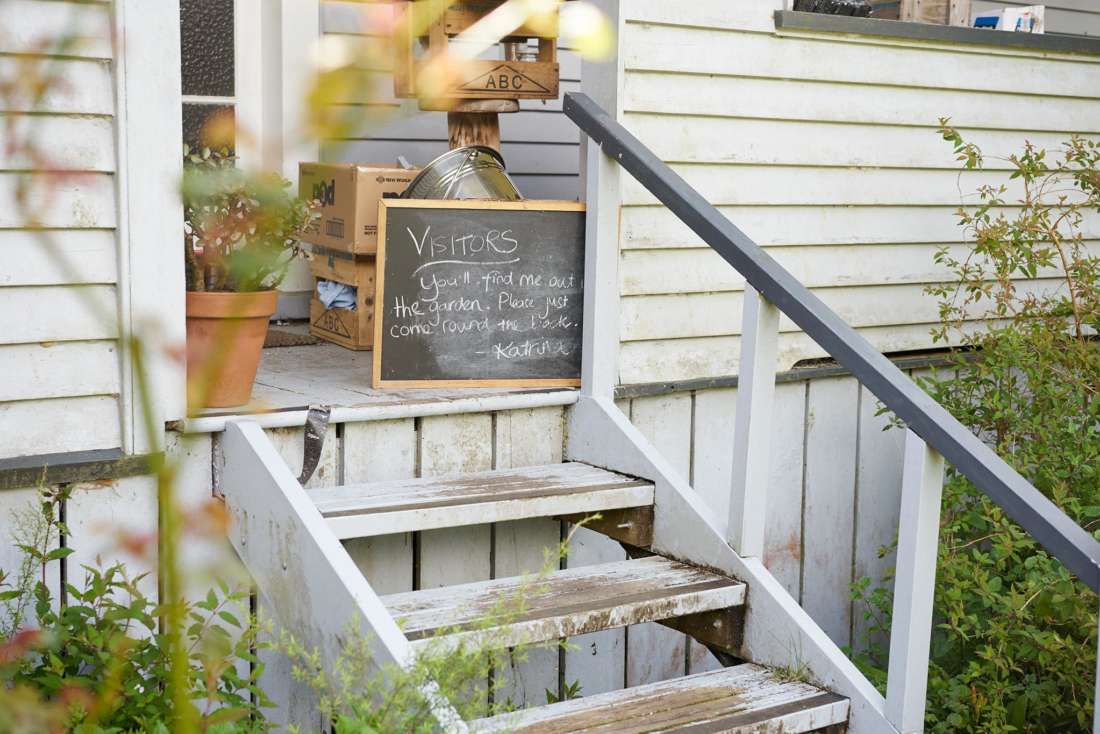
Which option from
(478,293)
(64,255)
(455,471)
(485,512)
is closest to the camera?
(64,255)

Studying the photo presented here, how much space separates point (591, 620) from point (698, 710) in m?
0.28

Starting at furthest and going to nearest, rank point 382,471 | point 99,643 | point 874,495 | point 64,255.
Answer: point 874,495 < point 382,471 < point 64,255 < point 99,643

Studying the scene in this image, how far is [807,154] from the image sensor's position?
386cm

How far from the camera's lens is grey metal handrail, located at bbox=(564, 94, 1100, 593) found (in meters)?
2.27

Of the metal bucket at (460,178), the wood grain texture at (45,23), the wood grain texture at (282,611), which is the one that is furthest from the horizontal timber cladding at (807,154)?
the wood grain texture at (45,23)

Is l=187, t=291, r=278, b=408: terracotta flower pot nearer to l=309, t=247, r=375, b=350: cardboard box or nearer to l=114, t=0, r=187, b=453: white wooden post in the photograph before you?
l=114, t=0, r=187, b=453: white wooden post

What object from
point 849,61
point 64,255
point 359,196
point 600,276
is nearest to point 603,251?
point 600,276

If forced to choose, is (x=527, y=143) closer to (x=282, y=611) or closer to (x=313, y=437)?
(x=313, y=437)

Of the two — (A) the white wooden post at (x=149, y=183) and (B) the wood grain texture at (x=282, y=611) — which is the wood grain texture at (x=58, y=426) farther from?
(B) the wood grain texture at (x=282, y=611)

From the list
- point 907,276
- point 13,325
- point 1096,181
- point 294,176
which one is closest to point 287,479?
point 13,325

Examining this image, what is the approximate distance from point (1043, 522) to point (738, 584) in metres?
0.81

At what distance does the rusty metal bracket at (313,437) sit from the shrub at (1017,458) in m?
1.57

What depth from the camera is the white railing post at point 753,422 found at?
2871mm

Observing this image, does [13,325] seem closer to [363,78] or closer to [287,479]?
[287,479]
